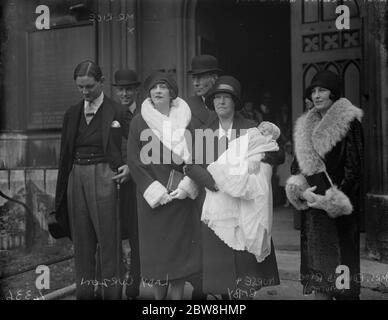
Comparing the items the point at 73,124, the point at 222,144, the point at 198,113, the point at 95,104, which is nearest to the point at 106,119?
the point at 95,104

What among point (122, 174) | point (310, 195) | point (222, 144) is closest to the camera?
point (310, 195)

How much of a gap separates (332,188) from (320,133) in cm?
40

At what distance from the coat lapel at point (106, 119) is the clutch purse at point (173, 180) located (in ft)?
1.94

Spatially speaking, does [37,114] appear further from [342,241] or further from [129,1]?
[342,241]

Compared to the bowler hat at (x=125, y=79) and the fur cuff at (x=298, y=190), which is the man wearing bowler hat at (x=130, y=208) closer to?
the bowler hat at (x=125, y=79)

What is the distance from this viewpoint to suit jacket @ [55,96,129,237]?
11.8ft

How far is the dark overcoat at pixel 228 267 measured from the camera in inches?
131

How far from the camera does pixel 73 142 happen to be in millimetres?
3648

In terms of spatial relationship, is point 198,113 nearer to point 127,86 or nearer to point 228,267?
point 127,86

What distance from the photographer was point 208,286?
11.0ft

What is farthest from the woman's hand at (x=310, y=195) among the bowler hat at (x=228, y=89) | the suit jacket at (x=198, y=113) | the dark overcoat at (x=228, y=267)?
the suit jacket at (x=198, y=113)

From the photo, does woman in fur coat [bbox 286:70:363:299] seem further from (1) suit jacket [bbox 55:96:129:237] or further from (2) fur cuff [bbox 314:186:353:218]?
(1) suit jacket [bbox 55:96:129:237]

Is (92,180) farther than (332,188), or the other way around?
(92,180)

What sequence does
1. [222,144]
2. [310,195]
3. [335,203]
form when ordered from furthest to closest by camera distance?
[222,144] → [310,195] → [335,203]
